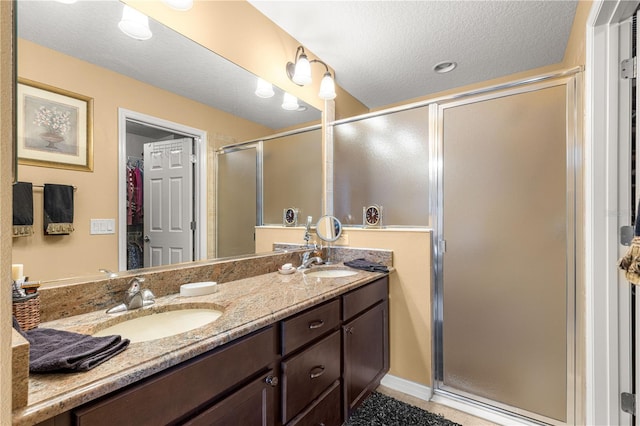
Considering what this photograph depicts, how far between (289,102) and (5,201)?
70.5 inches

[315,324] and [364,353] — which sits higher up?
[315,324]

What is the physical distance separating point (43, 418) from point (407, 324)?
187 centimetres

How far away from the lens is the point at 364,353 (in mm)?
1645

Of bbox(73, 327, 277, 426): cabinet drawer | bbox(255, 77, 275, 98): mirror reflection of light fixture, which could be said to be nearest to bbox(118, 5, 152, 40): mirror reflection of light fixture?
bbox(255, 77, 275, 98): mirror reflection of light fixture

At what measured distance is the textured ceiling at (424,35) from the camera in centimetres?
171

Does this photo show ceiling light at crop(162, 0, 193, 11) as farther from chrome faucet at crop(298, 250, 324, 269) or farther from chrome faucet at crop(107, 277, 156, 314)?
chrome faucet at crop(298, 250, 324, 269)

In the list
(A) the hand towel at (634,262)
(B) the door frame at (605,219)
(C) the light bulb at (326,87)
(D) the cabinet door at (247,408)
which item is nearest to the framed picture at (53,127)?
(D) the cabinet door at (247,408)

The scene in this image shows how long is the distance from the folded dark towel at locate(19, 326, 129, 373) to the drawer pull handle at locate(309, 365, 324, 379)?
733 millimetres

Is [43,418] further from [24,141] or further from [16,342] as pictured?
[24,141]

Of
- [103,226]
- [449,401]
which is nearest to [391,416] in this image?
[449,401]

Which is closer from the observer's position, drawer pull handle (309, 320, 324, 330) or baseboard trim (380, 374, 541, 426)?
drawer pull handle (309, 320, 324, 330)

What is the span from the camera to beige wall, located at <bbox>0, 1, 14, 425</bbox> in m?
0.45

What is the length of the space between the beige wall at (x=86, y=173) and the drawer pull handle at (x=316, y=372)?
0.90m

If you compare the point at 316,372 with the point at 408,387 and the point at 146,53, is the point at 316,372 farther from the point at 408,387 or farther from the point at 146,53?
the point at 146,53
